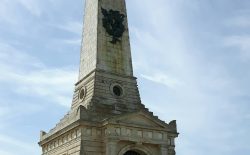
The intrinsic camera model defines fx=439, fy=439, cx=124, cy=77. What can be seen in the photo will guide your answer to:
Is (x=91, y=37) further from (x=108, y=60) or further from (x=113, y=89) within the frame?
(x=113, y=89)

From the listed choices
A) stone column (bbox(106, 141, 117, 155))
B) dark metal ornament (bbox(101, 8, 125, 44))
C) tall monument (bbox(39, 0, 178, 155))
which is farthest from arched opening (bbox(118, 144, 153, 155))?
dark metal ornament (bbox(101, 8, 125, 44))

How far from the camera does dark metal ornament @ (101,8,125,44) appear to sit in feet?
114

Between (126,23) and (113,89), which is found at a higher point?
(126,23)

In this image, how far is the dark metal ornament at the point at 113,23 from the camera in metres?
34.8

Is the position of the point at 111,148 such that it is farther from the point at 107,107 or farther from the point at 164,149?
the point at 164,149

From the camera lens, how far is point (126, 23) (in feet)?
119

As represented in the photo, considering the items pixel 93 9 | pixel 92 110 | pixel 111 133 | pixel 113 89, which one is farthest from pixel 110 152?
pixel 93 9

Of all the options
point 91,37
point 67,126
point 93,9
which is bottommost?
point 67,126

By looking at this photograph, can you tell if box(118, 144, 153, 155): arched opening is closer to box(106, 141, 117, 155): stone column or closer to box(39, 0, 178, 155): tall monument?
box(39, 0, 178, 155): tall monument

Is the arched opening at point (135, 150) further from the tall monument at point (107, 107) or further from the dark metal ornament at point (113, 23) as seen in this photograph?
the dark metal ornament at point (113, 23)

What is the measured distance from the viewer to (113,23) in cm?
3531

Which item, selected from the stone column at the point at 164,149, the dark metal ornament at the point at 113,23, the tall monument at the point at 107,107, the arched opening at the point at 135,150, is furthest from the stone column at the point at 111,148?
the dark metal ornament at the point at 113,23

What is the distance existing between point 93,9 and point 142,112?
9.99m

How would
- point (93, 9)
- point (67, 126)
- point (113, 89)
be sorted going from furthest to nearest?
point (93, 9) < point (113, 89) < point (67, 126)
